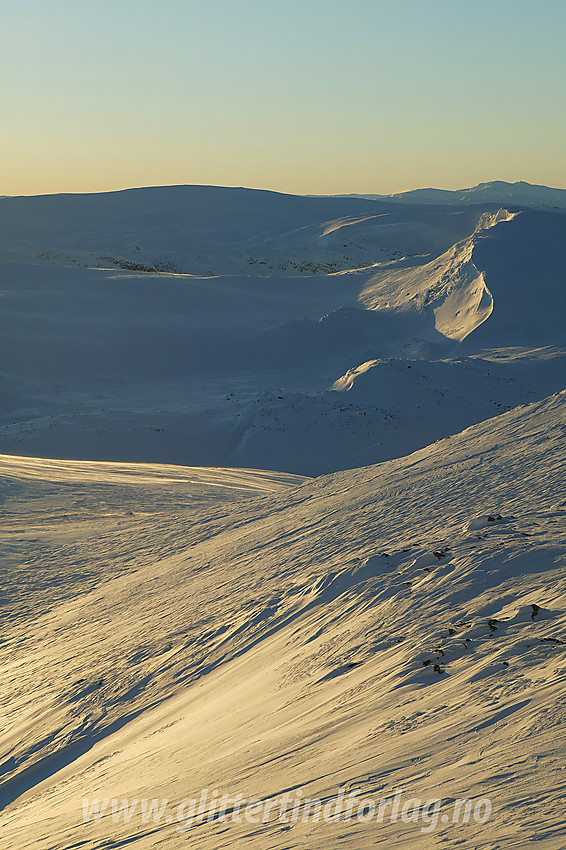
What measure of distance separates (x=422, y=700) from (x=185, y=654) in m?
2.34

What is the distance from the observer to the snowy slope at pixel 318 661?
2826 millimetres

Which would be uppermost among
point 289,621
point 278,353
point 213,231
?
point 213,231

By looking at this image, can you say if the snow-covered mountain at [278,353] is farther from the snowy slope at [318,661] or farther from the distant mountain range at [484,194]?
the distant mountain range at [484,194]

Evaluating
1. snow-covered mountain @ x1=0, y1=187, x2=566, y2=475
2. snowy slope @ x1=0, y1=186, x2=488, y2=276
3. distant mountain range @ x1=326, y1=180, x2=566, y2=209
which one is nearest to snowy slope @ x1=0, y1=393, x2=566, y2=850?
snow-covered mountain @ x1=0, y1=187, x2=566, y2=475

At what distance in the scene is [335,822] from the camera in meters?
2.68

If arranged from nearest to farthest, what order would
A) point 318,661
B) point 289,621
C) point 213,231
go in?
point 318,661
point 289,621
point 213,231

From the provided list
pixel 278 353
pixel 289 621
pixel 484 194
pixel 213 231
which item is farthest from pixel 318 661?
pixel 484 194

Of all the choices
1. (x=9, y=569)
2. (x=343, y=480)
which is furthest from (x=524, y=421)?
(x=9, y=569)

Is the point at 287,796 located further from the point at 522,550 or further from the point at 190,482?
the point at 190,482

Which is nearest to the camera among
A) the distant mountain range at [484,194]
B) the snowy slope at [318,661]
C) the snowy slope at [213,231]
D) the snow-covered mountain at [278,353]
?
the snowy slope at [318,661]

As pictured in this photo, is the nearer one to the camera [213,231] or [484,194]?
[213,231]

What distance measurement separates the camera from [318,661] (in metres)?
4.27

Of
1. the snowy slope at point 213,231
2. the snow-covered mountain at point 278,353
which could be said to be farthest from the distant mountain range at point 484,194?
the snow-covered mountain at point 278,353

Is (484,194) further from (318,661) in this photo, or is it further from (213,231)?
(318,661)
